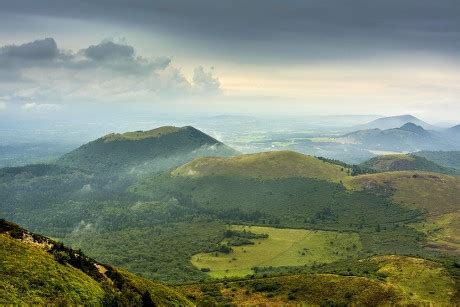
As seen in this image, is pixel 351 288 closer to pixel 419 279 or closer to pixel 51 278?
pixel 419 279

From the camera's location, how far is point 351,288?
494ft

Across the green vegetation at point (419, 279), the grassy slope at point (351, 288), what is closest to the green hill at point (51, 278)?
the grassy slope at point (351, 288)

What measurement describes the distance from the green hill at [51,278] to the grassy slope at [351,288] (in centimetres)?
4904

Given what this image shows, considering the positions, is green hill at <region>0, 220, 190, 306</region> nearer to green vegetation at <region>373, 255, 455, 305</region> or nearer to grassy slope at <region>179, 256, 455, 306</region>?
grassy slope at <region>179, 256, 455, 306</region>

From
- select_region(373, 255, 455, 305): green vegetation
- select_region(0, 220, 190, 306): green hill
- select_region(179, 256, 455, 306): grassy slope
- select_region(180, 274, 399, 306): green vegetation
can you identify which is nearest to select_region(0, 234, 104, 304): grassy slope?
select_region(0, 220, 190, 306): green hill

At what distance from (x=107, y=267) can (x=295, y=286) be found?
269 ft

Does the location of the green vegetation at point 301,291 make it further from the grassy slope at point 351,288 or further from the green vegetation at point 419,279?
the green vegetation at point 419,279

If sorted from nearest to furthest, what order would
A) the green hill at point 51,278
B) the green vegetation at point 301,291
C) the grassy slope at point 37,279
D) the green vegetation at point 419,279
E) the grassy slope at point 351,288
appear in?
1. the grassy slope at point 37,279
2. the green hill at point 51,278
3. the green vegetation at point 419,279
4. the grassy slope at point 351,288
5. the green vegetation at point 301,291

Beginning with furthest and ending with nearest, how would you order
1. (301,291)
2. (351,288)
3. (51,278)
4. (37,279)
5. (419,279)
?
(419,279) < (301,291) < (351,288) < (51,278) < (37,279)

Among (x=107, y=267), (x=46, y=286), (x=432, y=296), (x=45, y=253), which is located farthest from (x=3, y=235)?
(x=432, y=296)

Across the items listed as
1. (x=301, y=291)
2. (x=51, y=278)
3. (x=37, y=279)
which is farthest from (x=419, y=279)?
(x=37, y=279)

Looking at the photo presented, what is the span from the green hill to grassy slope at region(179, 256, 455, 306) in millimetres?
49042

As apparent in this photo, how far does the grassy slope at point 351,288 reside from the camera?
142m

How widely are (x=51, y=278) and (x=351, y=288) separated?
105 metres
